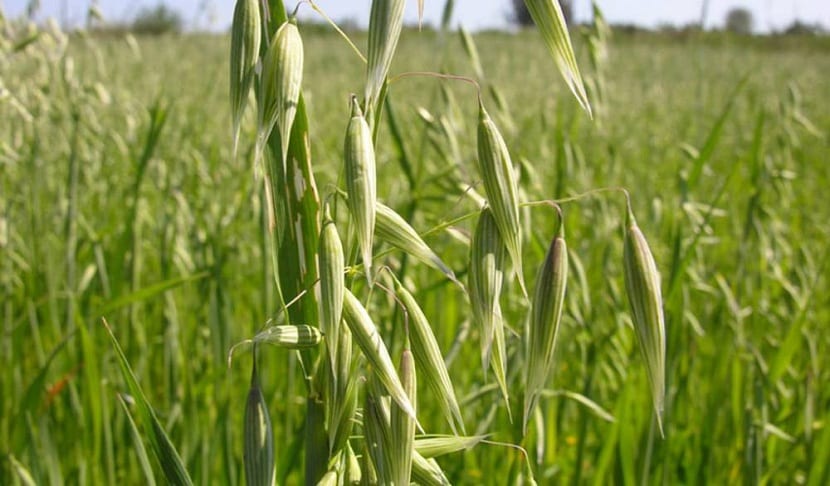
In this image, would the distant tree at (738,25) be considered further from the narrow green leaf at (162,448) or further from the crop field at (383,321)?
the narrow green leaf at (162,448)

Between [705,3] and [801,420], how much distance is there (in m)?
0.61

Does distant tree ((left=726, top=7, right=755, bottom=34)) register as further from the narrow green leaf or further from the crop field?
the narrow green leaf

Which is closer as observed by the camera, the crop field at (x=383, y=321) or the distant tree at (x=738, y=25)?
the crop field at (x=383, y=321)

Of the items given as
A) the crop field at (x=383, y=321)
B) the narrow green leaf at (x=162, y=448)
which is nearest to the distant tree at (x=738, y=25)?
the crop field at (x=383, y=321)

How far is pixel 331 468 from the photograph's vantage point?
0.45m

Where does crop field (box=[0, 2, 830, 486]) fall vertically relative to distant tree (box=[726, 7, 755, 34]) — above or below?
below

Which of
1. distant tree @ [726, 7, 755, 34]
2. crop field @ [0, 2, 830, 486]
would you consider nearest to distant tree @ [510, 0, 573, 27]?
crop field @ [0, 2, 830, 486]

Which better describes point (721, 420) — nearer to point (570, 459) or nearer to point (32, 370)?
point (570, 459)

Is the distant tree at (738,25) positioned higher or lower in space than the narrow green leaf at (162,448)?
higher

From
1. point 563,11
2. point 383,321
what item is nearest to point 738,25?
point 383,321

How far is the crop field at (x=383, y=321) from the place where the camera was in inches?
17.3

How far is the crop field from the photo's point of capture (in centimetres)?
44

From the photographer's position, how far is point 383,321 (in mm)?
992

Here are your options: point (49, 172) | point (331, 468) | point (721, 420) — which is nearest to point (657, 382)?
point (331, 468)
